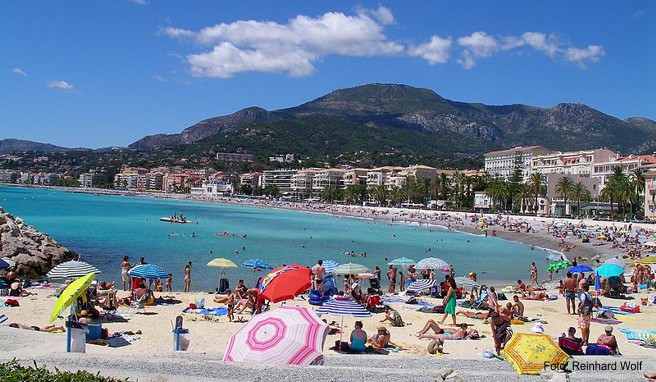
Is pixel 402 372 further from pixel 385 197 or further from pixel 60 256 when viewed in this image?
pixel 385 197

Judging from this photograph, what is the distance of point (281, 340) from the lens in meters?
8.14

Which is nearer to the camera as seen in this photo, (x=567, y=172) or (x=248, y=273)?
(x=248, y=273)

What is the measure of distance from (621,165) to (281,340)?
267ft

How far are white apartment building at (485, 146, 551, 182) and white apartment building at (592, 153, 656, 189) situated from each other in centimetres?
2134

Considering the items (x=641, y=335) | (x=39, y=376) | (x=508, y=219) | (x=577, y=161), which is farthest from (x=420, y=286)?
(x=577, y=161)

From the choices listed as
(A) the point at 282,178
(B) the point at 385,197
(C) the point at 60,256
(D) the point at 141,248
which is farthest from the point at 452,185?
(C) the point at 60,256

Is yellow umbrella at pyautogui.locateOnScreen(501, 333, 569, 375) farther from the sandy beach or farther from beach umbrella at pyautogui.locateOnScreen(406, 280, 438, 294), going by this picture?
beach umbrella at pyautogui.locateOnScreen(406, 280, 438, 294)

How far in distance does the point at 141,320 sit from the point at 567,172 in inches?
3453

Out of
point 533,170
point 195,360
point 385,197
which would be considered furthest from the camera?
point 385,197

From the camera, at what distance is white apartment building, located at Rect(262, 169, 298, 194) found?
172 m

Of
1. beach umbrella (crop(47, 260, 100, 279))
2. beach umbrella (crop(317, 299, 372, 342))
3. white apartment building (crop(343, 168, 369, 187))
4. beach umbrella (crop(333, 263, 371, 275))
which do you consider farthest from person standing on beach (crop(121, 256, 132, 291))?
white apartment building (crop(343, 168, 369, 187))

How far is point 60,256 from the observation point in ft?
78.7

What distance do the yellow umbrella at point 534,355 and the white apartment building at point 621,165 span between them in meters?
76.4

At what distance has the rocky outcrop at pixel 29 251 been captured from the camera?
21.1m
